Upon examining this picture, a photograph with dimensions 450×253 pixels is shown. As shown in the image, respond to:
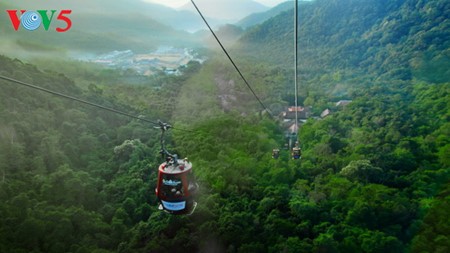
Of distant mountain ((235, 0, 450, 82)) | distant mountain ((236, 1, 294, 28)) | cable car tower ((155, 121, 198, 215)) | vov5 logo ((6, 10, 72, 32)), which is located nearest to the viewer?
cable car tower ((155, 121, 198, 215))

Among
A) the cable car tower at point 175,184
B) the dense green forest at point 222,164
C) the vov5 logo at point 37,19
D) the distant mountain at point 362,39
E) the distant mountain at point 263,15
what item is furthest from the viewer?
the distant mountain at point 263,15

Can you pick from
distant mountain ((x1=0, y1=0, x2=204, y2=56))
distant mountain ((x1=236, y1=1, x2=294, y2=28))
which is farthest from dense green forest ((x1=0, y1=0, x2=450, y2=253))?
distant mountain ((x1=236, y1=1, x2=294, y2=28))

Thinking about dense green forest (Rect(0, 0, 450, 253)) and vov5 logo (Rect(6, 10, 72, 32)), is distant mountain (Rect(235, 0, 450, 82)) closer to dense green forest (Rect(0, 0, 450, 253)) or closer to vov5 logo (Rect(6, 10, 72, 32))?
dense green forest (Rect(0, 0, 450, 253))

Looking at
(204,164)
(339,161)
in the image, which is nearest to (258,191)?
(204,164)

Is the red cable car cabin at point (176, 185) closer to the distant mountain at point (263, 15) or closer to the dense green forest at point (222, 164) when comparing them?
the dense green forest at point (222, 164)

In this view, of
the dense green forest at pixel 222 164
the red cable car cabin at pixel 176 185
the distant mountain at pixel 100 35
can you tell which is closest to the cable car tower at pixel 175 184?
the red cable car cabin at pixel 176 185
